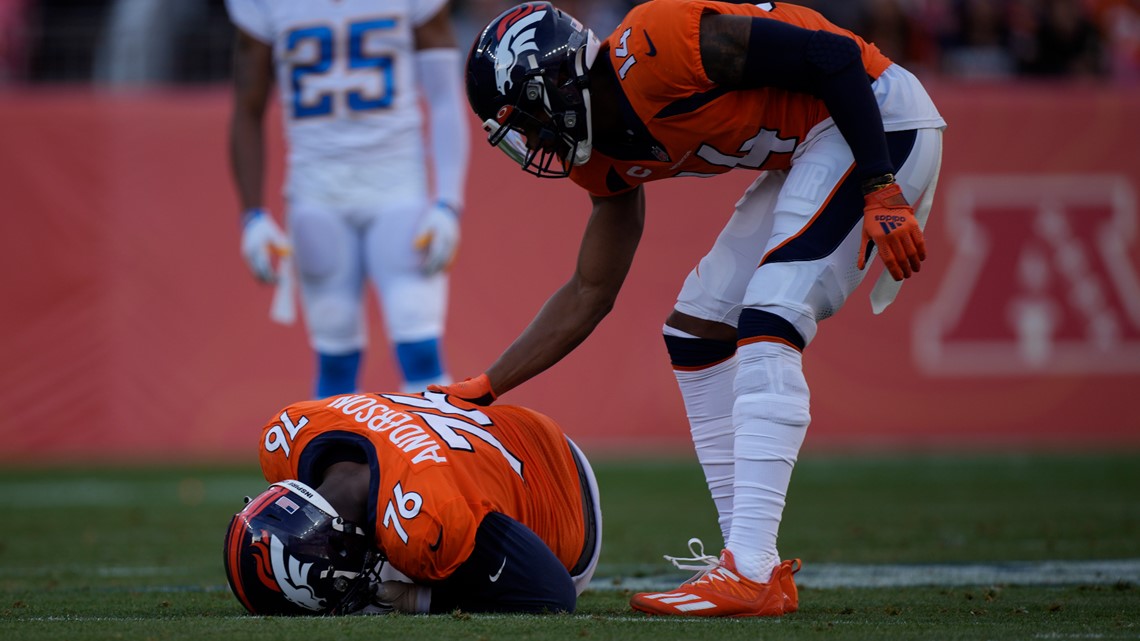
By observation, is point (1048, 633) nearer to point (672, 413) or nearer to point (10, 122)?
point (672, 413)

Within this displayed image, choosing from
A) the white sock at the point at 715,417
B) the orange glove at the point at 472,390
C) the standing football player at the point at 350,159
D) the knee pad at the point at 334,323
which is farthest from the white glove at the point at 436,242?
the white sock at the point at 715,417

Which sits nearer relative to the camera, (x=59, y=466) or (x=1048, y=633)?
(x=1048, y=633)

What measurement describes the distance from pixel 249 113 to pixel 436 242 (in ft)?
3.00

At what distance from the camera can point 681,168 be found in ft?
12.3

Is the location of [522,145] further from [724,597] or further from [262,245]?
[262,245]

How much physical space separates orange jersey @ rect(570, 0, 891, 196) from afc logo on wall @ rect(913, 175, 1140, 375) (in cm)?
627

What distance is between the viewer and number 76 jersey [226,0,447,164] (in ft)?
17.9

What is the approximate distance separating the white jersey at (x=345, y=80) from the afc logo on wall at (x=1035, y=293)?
17.3 feet

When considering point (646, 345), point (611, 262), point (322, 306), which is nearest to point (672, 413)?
point (646, 345)

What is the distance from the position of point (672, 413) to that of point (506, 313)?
4.28 feet

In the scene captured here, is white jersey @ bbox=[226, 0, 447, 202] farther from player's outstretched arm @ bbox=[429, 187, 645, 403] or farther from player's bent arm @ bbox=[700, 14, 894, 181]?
player's bent arm @ bbox=[700, 14, 894, 181]

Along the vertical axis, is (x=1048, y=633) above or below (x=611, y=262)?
below

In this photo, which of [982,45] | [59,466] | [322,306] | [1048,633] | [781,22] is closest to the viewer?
[1048,633]

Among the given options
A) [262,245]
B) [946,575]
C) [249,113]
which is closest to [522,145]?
[946,575]
